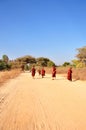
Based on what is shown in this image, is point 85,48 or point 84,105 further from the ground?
point 85,48

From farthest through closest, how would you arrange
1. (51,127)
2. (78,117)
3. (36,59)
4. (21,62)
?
1. (36,59)
2. (21,62)
3. (78,117)
4. (51,127)

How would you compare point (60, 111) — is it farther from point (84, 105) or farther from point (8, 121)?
point (8, 121)

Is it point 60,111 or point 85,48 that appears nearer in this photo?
point 60,111

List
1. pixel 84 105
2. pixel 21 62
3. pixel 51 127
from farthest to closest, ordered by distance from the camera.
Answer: pixel 21 62 < pixel 84 105 < pixel 51 127

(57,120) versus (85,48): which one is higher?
(85,48)

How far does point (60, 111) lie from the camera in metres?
10.1

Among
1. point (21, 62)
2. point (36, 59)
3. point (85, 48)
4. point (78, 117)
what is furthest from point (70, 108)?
point (36, 59)

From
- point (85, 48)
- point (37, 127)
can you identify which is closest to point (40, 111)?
point (37, 127)

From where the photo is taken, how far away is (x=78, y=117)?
889cm

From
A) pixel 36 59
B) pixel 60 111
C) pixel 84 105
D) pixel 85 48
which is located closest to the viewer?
pixel 60 111

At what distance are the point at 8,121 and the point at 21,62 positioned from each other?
106967 millimetres

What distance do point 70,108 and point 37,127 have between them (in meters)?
3.32

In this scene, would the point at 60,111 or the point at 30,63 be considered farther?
the point at 30,63

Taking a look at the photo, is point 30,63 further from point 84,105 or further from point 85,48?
point 84,105
